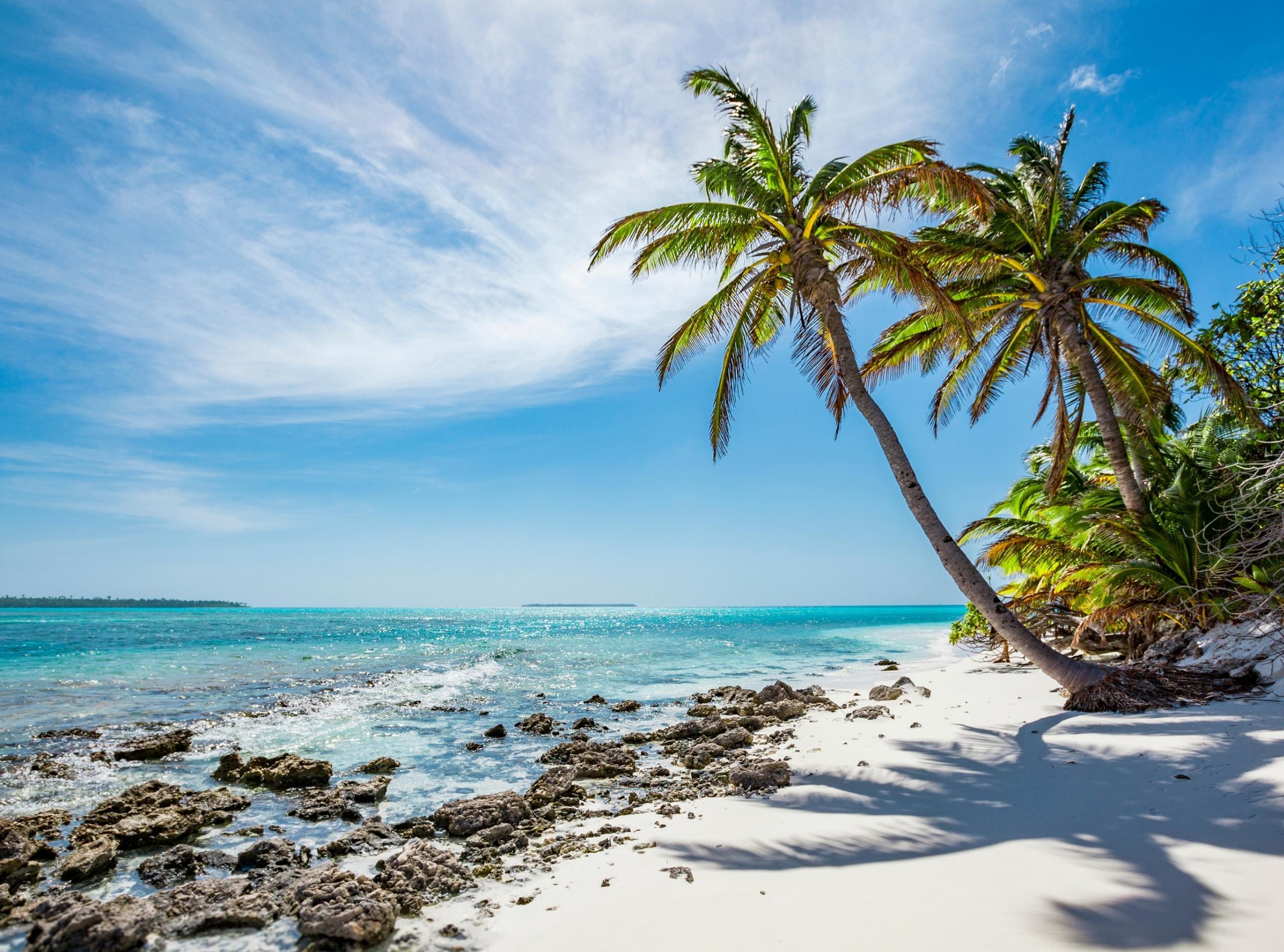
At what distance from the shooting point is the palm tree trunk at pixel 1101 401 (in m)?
11.1

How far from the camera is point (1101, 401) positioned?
1131 cm

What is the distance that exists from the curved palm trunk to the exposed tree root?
18 cm

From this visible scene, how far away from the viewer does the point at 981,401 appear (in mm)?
13484

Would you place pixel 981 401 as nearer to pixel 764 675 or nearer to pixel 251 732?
pixel 764 675

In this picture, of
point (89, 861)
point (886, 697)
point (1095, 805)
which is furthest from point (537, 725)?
point (1095, 805)

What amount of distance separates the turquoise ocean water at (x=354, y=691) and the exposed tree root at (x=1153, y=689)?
6.95 m

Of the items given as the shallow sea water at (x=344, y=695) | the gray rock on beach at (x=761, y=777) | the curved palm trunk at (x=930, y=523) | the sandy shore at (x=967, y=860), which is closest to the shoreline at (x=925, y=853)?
the sandy shore at (x=967, y=860)

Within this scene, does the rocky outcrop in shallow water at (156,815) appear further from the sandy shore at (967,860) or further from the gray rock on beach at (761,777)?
the gray rock on beach at (761,777)

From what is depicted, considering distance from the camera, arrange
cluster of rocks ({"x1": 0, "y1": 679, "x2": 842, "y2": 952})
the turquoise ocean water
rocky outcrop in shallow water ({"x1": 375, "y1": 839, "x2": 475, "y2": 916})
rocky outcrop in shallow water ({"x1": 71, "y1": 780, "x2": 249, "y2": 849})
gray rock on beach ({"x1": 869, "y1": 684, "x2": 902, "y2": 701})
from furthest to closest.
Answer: gray rock on beach ({"x1": 869, "y1": 684, "x2": 902, "y2": 701}) < the turquoise ocean water < rocky outcrop in shallow water ({"x1": 71, "y1": 780, "x2": 249, "y2": 849}) < rocky outcrop in shallow water ({"x1": 375, "y1": 839, "x2": 475, "y2": 916}) < cluster of rocks ({"x1": 0, "y1": 679, "x2": 842, "y2": 952})

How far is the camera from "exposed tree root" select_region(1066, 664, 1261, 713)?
765 centimetres

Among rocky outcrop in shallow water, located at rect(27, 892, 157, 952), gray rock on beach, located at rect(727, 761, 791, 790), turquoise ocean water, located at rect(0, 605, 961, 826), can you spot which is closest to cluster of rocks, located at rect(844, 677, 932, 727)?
gray rock on beach, located at rect(727, 761, 791, 790)

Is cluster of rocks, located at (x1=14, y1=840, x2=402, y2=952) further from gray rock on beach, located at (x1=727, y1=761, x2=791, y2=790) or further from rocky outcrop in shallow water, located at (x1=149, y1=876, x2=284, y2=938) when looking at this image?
gray rock on beach, located at (x1=727, y1=761, x2=791, y2=790)

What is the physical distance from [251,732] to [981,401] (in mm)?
16306

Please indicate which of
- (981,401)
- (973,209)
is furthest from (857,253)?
(981,401)
